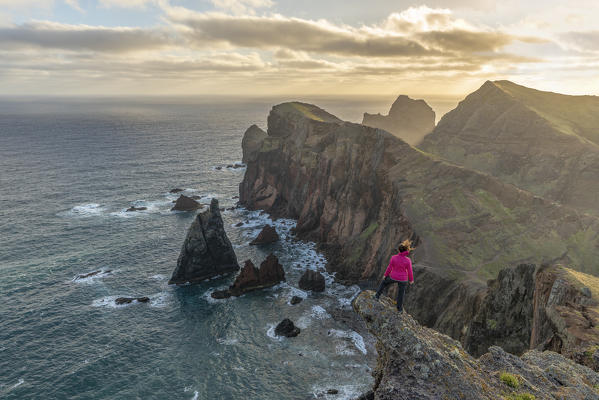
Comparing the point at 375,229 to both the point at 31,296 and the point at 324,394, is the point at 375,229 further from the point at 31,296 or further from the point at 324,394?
the point at 31,296

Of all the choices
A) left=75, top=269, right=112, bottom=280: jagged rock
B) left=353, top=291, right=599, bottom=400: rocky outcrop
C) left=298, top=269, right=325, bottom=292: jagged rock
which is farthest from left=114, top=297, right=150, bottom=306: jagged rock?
left=353, top=291, right=599, bottom=400: rocky outcrop

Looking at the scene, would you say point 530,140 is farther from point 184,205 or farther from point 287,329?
point 184,205

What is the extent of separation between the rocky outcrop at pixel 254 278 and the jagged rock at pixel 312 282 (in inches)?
208

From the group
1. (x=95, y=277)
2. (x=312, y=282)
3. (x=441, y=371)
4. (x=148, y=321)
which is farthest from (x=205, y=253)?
(x=441, y=371)

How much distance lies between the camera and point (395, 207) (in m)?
71.1

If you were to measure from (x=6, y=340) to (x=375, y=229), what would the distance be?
69.3 m

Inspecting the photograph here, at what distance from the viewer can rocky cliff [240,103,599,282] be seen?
185ft

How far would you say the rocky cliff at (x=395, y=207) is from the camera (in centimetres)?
5653

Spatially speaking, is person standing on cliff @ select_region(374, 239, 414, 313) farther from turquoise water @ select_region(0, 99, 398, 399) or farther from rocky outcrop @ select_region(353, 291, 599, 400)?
turquoise water @ select_region(0, 99, 398, 399)

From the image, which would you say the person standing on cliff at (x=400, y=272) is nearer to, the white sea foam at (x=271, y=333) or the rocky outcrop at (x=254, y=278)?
the white sea foam at (x=271, y=333)

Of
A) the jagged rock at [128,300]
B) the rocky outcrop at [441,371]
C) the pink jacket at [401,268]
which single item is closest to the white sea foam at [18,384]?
the jagged rock at [128,300]

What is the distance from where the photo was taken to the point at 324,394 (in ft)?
144

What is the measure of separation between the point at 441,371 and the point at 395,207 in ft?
200

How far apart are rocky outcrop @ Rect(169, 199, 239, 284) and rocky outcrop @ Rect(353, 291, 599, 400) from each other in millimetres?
63877
